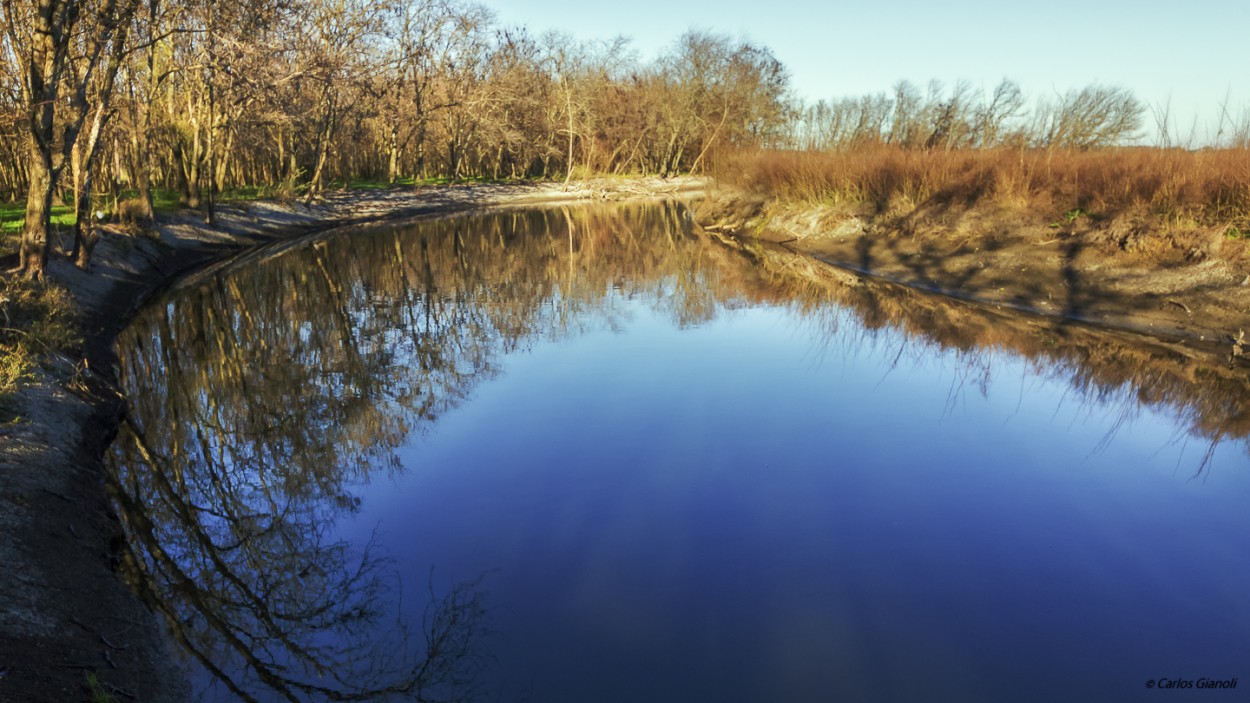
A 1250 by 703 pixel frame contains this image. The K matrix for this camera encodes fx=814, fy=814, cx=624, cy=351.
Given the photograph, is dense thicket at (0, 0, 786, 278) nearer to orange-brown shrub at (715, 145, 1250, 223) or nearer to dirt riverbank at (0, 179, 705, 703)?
dirt riverbank at (0, 179, 705, 703)

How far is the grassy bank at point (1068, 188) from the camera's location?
1523 centimetres

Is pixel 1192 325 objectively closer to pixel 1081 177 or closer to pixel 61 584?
pixel 1081 177

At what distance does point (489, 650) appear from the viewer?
5.52 metres

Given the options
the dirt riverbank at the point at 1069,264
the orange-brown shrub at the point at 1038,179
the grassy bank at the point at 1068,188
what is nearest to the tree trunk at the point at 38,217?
the dirt riverbank at the point at 1069,264

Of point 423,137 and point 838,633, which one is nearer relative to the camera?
point 838,633

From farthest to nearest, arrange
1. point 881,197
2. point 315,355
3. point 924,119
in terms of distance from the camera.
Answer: point 924,119 < point 881,197 < point 315,355

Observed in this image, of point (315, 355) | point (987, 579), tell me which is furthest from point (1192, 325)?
point (315, 355)

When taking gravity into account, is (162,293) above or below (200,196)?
below

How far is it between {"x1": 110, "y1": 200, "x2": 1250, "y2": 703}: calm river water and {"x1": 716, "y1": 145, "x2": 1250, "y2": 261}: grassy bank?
3.26 m

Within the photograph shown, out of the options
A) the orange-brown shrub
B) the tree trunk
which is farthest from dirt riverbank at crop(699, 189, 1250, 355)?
the tree trunk

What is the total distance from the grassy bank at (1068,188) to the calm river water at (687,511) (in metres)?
3.26

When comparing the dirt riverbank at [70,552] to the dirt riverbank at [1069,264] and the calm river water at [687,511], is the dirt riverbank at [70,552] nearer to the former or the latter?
the calm river water at [687,511]

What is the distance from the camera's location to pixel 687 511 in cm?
759

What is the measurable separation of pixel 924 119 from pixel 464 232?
18.5 meters
